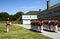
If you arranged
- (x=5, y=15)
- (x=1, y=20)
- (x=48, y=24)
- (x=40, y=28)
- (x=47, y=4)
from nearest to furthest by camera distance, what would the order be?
(x=40, y=28) < (x=48, y=24) < (x=47, y=4) < (x=1, y=20) < (x=5, y=15)

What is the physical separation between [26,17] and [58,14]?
141 ft

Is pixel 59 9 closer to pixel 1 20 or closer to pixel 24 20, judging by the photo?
pixel 24 20

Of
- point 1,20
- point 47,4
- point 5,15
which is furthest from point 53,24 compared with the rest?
point 5,15

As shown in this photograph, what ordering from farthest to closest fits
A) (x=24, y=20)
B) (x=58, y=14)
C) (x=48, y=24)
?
(x=24, y=20) → (x=58, y=14) → (x=48, y=24)

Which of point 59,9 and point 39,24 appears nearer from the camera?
point 39,24

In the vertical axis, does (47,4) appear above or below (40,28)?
above

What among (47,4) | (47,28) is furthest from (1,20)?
(47,28)

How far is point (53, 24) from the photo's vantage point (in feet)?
79.0

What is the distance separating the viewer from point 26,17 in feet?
298

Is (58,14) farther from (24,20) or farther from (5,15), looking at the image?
(5,15)

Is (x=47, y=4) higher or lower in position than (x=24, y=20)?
higher

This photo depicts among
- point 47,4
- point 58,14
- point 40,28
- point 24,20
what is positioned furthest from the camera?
point 24,20

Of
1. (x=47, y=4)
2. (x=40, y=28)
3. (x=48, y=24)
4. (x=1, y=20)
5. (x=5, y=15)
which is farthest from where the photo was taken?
(x=5, y=15)

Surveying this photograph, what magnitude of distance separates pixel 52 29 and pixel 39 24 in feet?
6.83
